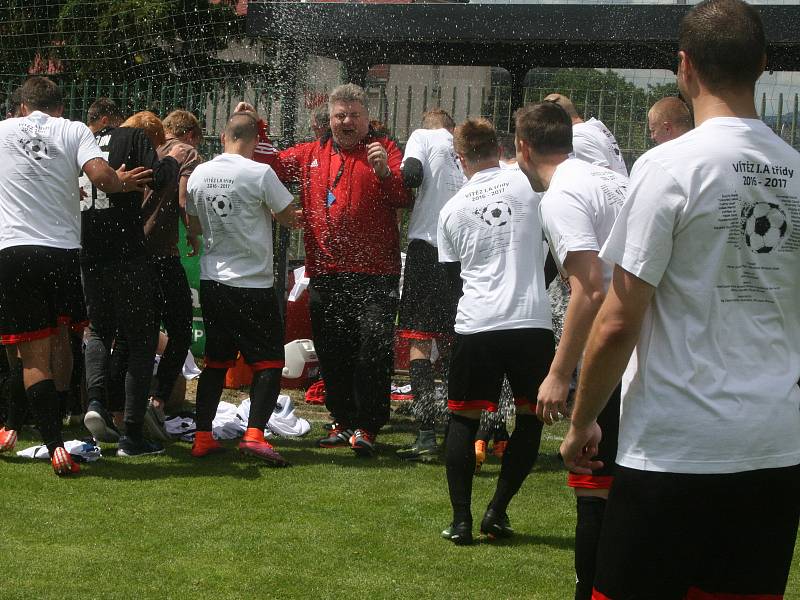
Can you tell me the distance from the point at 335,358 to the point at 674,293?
4.88 meters

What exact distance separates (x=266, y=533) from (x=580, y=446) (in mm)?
2674

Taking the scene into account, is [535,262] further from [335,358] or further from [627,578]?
[627,578]

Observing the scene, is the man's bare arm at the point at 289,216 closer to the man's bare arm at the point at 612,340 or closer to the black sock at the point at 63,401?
the black sock at the point at 63,401

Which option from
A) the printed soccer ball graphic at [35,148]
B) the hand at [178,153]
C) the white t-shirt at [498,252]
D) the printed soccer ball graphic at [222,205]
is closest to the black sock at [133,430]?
the printed soccer ball graphic at [222,205]

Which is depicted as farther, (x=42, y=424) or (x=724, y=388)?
(x=42, y=424)

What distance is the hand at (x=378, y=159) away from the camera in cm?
673

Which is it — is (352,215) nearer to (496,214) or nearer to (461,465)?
(496,214)

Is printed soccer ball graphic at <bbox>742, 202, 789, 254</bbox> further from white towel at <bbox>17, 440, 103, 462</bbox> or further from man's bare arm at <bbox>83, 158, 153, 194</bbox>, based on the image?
white towel at <bbox>17, 440, 103, 462</bbox>

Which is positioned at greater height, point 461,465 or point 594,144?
point 594,144

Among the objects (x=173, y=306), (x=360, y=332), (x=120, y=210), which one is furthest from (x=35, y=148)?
(x=360, y=332)

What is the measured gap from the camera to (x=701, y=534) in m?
2.46

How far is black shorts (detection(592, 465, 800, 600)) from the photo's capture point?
246cm

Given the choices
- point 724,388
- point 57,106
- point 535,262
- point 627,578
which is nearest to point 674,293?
point 724,388

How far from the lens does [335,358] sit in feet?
23.7
